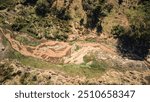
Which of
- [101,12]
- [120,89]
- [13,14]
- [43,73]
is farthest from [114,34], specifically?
[13,14]

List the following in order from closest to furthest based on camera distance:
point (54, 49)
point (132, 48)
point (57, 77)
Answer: point (57, 77), point (132, 48), point (54, 49)

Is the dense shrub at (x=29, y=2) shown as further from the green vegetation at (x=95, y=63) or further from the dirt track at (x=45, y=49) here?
the green vegetation at (x=95, y=63)

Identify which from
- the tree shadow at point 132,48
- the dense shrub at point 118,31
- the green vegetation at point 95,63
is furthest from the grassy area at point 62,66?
the dense shrub at point 118,31

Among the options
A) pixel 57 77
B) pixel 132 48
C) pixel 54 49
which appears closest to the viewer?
pixel 57 77

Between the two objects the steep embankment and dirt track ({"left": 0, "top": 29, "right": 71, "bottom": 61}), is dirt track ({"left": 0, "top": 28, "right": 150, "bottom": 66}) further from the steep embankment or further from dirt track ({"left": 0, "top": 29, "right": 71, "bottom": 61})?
the steep embankment

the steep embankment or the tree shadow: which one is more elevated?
the tree shadow

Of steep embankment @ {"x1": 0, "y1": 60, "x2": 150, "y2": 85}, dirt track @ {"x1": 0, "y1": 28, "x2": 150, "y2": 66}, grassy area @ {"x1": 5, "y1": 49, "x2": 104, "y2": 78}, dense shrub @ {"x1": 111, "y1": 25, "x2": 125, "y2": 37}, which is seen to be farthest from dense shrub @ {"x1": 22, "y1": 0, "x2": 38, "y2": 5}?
dense shrub @ {"x1": 111, "y1": 25, "x2": 125, "y2": 37}

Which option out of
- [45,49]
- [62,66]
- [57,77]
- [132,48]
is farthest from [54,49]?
[132,48]

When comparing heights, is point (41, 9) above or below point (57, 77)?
above

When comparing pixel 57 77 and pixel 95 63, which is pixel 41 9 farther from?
pixel 95 63

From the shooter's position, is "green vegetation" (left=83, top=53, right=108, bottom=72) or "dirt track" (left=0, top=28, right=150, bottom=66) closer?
"green vegetation" (left=83, top=53, right=108, bottom=72)
